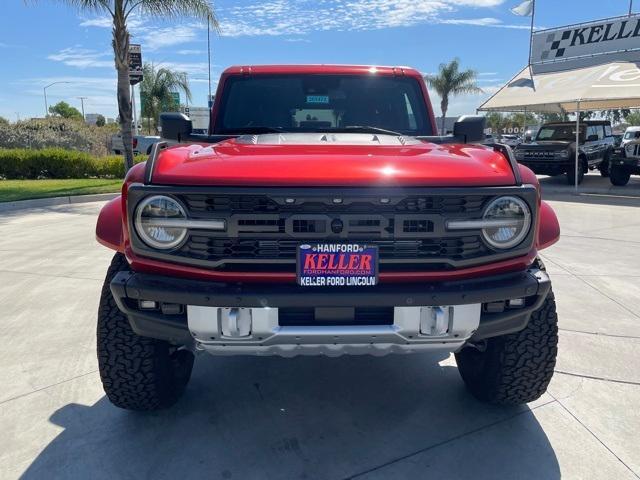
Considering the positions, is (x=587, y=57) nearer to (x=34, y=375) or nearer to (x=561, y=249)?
(x=561, y=249)

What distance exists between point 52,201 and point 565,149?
519 inches

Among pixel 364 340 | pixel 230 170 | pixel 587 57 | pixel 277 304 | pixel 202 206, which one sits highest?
pixel 587 57

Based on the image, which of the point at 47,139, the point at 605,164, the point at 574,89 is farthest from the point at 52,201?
the point at 605,164

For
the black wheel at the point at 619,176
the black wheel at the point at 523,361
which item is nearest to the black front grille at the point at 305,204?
the black wheel at the point at 523,361

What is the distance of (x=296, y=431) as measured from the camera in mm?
2570

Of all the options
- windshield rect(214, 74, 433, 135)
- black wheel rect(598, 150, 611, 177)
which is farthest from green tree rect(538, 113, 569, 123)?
windshield rect(214, 74, 433, 135)

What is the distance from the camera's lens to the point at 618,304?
4488mm

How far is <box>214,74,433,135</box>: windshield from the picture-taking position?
3574 millimetres

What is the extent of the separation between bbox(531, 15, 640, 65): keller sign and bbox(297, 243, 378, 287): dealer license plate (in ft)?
68.0

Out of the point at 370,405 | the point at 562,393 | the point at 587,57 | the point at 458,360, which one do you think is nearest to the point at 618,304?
the point at 562,393

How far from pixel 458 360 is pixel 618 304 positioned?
2.27 meters

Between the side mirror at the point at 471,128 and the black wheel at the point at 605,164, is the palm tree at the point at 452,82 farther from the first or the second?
the side mirror at the point at 471,128

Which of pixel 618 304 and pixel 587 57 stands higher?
pixel 587 57

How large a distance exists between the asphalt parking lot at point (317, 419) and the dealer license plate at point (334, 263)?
86 cm
